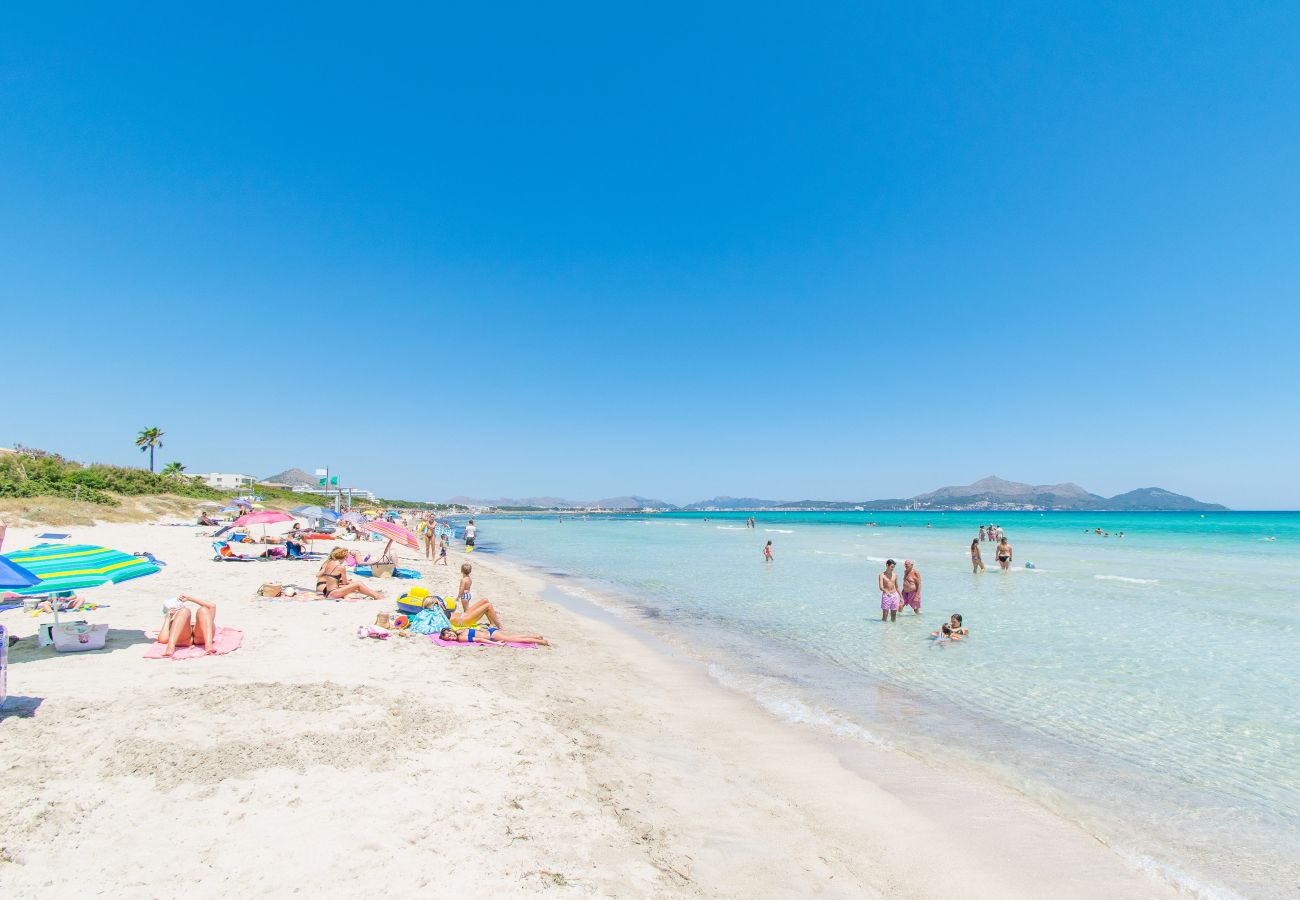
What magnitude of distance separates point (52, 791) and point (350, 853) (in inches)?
95.6

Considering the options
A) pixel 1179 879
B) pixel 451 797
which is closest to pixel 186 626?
pixel 451 797

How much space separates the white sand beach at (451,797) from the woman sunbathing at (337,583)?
5211 mm

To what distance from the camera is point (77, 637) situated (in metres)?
8.34

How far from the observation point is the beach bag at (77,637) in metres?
8.29

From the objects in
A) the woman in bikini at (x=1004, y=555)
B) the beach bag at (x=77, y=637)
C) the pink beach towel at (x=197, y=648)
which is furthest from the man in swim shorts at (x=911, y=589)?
the beach bag at (x=77, y=637)

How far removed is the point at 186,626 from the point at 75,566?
1559 millimetres

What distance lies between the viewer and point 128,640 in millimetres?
9086

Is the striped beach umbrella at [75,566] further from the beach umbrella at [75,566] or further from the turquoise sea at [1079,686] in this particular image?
the turquoise sea at [1079,686]

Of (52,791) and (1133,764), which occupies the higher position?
(52,791)

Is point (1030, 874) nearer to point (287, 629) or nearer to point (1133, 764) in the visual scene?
point (1133, 764)

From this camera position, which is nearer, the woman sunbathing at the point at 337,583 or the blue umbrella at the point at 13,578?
the blue umbrella at the point at 13,578

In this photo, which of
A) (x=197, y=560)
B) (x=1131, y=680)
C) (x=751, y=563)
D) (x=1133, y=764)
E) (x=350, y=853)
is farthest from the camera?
(x=751, y=563)

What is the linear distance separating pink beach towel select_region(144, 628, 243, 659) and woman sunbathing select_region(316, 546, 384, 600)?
181 inches

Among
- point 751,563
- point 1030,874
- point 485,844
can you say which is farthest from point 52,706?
point 751,563
